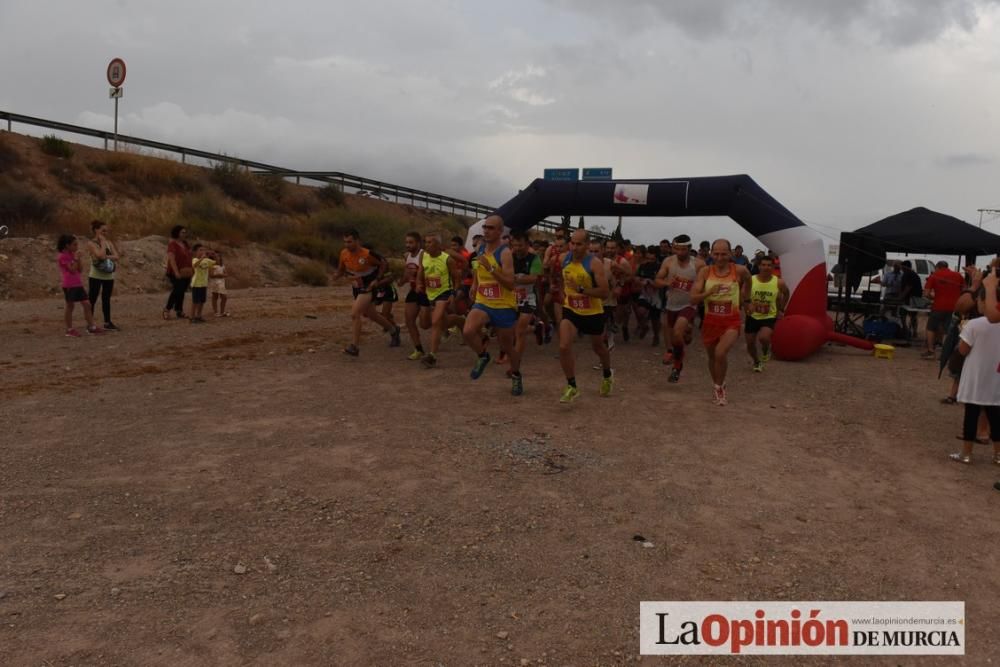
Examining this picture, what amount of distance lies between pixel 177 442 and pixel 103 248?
256 inches

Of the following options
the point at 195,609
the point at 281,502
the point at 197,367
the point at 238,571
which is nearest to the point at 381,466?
the point at 281,502

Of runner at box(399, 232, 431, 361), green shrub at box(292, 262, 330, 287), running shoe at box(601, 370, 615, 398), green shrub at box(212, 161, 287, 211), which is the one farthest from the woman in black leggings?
green shrub at box(212, 161, 287, 211)

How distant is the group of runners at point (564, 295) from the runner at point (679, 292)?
1cm

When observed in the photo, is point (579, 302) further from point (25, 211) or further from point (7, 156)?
point (7, 156)

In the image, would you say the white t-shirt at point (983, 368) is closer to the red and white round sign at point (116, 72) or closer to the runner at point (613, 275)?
the runner at point (613, 275)

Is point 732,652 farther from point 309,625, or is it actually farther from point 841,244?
point 841,244

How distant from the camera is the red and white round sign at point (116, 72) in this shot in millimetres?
22125

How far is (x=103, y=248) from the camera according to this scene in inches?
406

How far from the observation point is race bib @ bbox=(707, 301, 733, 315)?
7.14 metres


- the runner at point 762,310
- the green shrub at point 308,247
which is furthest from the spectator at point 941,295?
the green shrub at point 308,247

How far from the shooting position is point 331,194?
33312mm

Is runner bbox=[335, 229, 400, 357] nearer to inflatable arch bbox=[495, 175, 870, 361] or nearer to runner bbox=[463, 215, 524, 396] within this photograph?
runner bbox=[463, 215, 524, 396]

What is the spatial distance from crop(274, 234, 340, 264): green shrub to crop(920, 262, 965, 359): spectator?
59.9 ft
